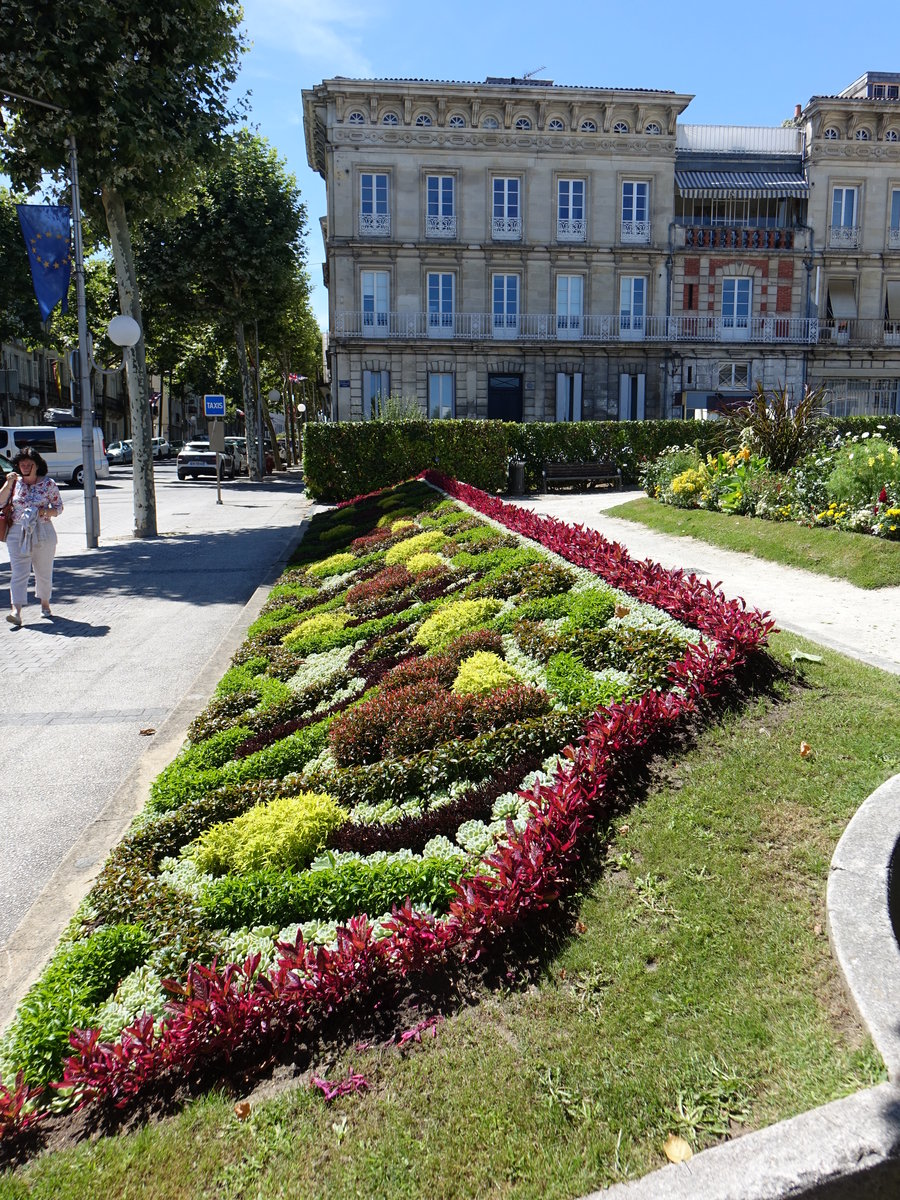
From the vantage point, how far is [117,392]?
83500mm

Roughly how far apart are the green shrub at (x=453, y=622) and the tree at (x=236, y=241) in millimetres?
31721

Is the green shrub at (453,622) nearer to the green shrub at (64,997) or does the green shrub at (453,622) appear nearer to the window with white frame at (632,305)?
the green shrub at (64,997)

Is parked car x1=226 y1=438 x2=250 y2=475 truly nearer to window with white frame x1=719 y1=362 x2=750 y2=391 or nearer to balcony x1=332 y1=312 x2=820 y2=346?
balcony x1=332 y1=312 x2=820 y2=346

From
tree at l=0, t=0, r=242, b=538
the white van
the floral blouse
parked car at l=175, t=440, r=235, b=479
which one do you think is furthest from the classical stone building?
the floral blouse

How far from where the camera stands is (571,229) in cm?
3784

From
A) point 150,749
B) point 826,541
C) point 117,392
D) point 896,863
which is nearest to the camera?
point 896,863

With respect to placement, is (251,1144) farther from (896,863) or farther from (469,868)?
(896,863)

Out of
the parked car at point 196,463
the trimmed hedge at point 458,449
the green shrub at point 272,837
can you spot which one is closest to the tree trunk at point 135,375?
the trimmed hedge at point 458,449

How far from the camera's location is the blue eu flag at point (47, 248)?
15859 mm

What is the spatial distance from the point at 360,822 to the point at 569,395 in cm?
3562

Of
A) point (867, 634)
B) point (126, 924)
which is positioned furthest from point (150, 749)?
point (867, 634)

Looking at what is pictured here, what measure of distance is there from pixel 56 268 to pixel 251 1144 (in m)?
16.5

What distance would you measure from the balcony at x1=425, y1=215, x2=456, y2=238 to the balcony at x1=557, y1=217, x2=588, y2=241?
14.2 feet

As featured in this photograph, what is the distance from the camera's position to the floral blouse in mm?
10367
